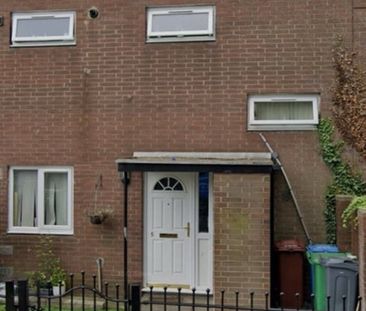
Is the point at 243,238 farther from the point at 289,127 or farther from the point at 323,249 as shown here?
the point at 289,127

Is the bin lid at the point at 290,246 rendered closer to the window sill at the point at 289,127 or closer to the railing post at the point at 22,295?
the window sill at the point at 289,127

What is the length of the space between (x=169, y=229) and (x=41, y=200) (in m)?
2.34

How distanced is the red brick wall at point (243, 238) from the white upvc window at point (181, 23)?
8.47ft

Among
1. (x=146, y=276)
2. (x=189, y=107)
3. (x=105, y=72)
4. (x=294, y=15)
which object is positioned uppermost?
(x=294, y=15)

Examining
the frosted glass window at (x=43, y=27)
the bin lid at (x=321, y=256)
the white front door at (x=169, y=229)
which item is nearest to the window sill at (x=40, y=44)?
the frosted glass window at (x=43, y=27)

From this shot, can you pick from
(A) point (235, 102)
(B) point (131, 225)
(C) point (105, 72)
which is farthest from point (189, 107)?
(B) point (131, 225)

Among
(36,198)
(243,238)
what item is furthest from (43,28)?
(243,238)

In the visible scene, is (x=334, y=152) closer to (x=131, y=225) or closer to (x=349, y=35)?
(x=349, y=35)

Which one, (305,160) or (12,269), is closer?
(305,160)

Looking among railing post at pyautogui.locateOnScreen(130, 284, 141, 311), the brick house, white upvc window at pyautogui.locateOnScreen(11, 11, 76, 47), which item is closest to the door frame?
the brick house

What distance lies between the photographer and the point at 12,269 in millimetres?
10031

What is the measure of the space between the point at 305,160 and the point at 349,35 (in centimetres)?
217

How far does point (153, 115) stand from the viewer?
9781mm

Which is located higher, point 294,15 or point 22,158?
point 294,15
